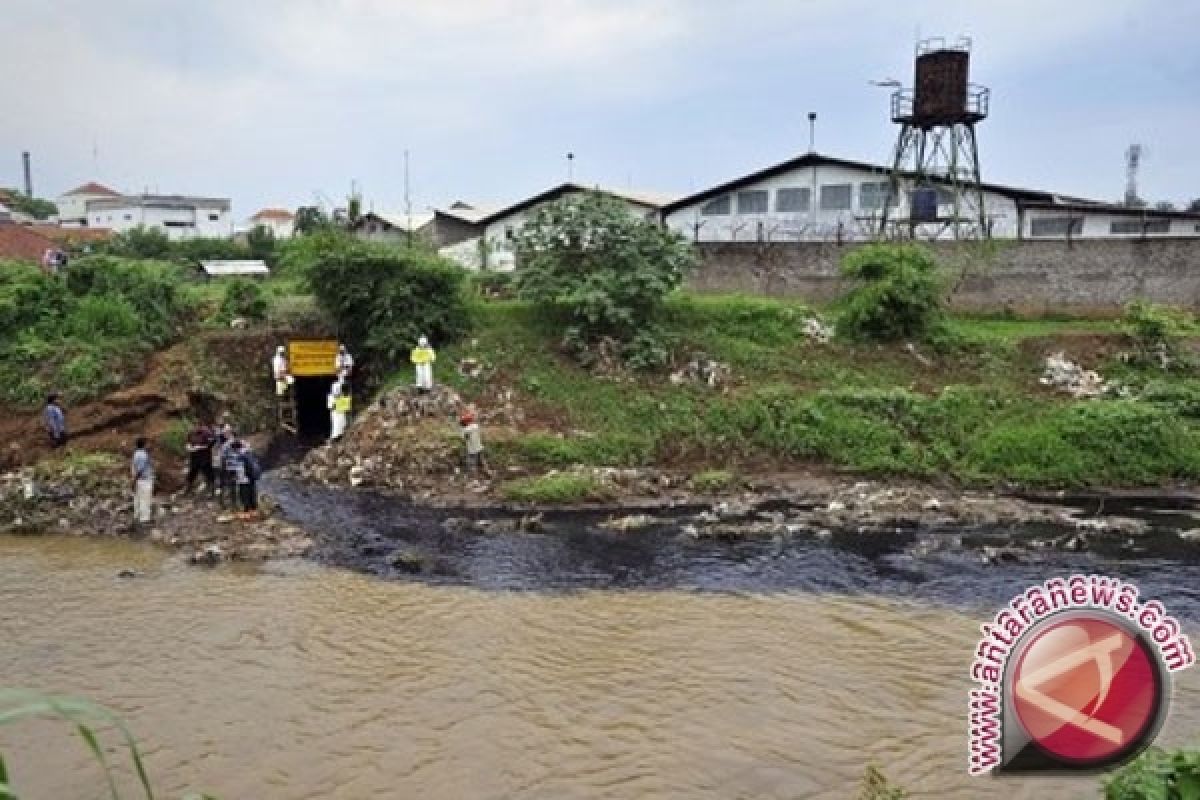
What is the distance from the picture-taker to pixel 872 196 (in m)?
35.5

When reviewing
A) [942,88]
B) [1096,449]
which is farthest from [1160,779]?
[942,88]

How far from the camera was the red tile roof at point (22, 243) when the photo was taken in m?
38.7

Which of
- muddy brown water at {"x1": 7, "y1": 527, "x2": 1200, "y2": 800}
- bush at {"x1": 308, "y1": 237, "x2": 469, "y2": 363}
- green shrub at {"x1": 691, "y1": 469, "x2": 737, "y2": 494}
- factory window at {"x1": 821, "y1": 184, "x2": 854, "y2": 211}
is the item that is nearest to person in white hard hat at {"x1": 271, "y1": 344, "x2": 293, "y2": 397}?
bush at {"x1": 308, "y1": 237, "x2": 469, "y2": 363}

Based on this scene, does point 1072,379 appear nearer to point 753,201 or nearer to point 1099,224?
point 1099,224

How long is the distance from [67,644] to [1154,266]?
2968 centimetres

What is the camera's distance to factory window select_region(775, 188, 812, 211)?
36.6 meters

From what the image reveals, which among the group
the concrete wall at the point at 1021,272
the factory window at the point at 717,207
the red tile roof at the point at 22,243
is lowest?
the concrete wall at the point at 1021,272

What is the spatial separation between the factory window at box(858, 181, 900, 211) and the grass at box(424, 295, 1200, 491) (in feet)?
34.3

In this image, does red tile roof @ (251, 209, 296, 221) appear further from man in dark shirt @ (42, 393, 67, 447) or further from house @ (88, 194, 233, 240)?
man in dark shirt @ (42, 393, 67, 447)

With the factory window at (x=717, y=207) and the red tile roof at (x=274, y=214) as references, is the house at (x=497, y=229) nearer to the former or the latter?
the factory window at (x=717, y=207)

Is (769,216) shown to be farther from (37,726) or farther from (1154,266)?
(37,726)

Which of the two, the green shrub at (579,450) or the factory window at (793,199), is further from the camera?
the factory window at (793,199)

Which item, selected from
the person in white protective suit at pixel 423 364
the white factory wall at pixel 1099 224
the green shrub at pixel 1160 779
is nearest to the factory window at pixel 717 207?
the white factory wall at pixel 1099 224

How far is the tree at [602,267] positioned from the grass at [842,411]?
1030 mm
